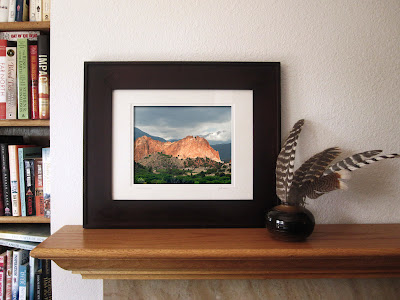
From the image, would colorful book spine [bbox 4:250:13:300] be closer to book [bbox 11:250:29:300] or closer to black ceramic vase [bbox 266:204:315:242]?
book [bbox 11:250:29:300]

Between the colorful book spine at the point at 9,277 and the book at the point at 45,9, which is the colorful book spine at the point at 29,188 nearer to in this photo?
the colorful book spine at the point at 9,277

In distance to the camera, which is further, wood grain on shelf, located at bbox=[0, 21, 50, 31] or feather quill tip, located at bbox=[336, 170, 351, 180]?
wood grain on shelf, located at bbox=[0, 21, 50, 31]

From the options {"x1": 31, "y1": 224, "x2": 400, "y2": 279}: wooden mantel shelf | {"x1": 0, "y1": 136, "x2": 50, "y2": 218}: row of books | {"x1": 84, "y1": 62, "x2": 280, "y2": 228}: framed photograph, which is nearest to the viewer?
{"x1": 31, "y1": 224, "x2": 400, "y2": 279}: wooden mantel shelf

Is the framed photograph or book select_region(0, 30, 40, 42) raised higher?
book select_region(0, 30, 40, 42)

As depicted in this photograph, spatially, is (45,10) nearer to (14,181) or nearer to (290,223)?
(14,181)

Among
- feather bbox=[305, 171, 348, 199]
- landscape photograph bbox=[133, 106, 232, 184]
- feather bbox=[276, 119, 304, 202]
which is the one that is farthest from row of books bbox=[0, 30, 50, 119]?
feather bbox=[305, 171, 348, 199]
